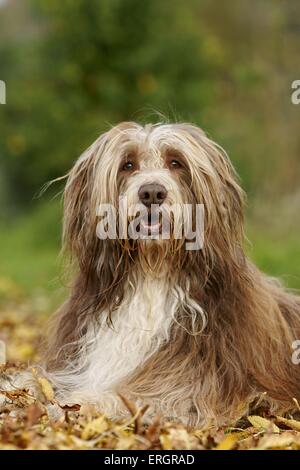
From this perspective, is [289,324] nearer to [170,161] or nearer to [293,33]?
[170,161]

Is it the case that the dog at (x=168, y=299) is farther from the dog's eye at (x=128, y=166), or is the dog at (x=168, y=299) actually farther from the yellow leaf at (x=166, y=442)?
the yellow leaf at (x=166, y=442)

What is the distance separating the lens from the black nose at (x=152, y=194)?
183 inches

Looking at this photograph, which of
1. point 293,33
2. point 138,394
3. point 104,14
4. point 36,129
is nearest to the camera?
point 138,394

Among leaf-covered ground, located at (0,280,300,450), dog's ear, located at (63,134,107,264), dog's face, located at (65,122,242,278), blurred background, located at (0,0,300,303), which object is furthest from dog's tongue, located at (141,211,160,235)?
blurred background, located at (0,0,300,303)

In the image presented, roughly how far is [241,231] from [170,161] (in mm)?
540

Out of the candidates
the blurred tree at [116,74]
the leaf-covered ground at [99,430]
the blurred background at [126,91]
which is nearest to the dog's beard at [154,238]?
the leaf-covered ground at [99,430]

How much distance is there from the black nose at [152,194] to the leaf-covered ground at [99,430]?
0.96 m

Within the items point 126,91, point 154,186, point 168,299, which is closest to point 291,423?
point 168,299

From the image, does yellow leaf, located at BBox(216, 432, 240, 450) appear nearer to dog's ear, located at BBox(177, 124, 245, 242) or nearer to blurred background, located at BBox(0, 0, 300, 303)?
dog's ear, located at BBox(177, 124, 245, 242)

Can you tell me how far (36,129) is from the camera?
68.0ft

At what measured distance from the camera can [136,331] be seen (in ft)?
16.4

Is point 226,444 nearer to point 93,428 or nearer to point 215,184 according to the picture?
point 93,428
